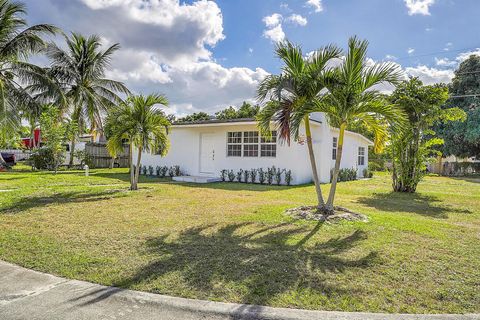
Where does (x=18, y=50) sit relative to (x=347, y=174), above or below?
above

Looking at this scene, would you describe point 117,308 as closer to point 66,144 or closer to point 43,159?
point 43,159

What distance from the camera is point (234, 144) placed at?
16.1 metres

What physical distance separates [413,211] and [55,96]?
719 inches

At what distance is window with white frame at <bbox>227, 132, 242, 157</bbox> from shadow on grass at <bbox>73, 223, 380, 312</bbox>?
10.4m

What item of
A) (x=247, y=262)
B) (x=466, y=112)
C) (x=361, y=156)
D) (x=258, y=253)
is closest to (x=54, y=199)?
(x=258, y=253)

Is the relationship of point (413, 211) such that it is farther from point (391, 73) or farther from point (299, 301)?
point (299, 301)

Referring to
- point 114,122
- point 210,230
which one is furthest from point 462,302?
point 114,122

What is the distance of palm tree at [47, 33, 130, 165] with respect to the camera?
834 inches

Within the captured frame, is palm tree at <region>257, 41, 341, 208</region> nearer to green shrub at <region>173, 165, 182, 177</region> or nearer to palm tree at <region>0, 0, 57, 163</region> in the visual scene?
green shrub at <region>173, 165, 182, 177</region>

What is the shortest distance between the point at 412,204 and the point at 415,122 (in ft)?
12.7

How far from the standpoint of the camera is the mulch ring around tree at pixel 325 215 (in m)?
6.52

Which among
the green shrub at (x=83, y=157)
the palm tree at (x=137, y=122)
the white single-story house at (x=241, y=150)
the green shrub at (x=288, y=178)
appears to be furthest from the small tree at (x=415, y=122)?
the green shrub at (x=83, y=157)

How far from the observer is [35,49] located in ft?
51.2

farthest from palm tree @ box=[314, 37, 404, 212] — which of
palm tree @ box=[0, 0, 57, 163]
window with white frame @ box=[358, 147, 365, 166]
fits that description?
window with white frame @ box=[358, 147, 365, 166]
